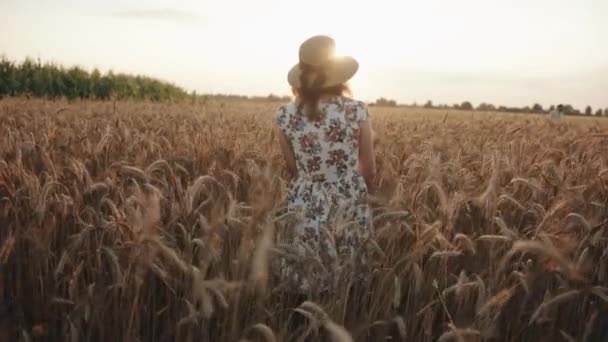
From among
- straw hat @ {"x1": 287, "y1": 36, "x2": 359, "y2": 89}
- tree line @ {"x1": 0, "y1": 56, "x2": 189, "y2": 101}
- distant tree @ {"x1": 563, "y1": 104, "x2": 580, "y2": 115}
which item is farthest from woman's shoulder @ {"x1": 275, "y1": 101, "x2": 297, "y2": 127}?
distant tree @ {"x1": 563, "y1": 104, "x2": 580, "y2": 115}

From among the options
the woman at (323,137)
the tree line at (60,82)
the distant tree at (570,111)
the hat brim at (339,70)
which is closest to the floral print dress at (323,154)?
the woman at (323,137)

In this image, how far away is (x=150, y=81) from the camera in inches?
1230

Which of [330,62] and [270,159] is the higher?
[330,62]

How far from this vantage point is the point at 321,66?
125 inches

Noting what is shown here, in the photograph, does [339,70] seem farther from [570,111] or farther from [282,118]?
[570,111]

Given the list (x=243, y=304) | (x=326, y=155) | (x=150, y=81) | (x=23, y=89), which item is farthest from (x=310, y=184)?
(x=150, y=81)

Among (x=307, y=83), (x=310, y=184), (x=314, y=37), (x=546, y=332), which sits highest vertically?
(x=314, y=37)

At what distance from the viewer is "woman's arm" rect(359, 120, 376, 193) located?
347cm

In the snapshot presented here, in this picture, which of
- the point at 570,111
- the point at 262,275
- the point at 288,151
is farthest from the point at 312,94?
the point at 570,111

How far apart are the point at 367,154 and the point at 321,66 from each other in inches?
25.6

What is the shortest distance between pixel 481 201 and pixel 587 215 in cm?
87

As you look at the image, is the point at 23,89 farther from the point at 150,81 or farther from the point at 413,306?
the point at 413,306

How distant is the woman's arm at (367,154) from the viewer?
347 centimetres

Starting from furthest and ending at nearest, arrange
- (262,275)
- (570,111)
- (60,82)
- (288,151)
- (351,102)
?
1. (570,111)
2. (60,82)
3. (288,151)
4. (351,102)
5. (262,275)
